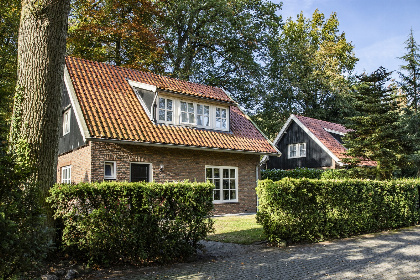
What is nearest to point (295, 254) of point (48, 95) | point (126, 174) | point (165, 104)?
point (48, 95)

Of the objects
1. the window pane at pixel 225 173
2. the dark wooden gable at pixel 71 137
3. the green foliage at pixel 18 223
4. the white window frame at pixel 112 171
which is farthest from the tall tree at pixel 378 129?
the green foliage at pixel 18 223

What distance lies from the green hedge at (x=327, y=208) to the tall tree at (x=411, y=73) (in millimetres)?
18971

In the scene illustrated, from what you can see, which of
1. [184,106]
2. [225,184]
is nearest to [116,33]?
[184,106]

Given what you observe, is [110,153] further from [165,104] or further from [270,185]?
[270,185]

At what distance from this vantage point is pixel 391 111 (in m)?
18.8

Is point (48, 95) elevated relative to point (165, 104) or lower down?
lower down

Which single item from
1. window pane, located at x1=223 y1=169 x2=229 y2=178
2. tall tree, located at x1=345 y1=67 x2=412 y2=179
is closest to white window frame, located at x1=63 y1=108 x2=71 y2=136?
window pane, located at x1=223 y1=169 x2=229 y2=178

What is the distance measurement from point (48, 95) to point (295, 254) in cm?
623

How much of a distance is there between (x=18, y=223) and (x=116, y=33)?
2078cm

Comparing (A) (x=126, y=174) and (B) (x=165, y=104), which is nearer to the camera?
(A) (x=126, y=174)

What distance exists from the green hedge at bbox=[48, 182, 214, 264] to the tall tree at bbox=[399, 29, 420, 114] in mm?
27240

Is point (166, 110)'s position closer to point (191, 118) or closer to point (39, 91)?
point (191, 118)

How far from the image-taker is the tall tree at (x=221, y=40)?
83.8 feet

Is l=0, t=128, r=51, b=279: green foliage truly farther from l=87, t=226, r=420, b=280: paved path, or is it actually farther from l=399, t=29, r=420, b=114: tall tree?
l=399, t=29, r=420, b=114: tall tree
